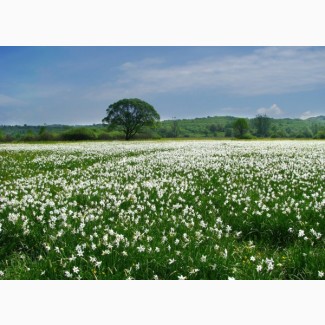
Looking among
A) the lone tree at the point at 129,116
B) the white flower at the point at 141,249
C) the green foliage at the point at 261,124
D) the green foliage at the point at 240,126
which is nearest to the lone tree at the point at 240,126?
the green foliage at the point at 240,126

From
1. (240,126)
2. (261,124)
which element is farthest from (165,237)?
(261,124)

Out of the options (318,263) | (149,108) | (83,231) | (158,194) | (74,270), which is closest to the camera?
(74,270)

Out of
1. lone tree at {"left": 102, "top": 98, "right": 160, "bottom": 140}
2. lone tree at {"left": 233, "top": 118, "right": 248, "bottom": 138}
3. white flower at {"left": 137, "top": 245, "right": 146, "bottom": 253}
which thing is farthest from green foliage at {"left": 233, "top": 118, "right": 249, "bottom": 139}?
white flower at {"left": 137, "top": 245, "right": 146, "bottom": 253}

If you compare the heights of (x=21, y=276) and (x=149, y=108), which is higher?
(x=149, y=108)

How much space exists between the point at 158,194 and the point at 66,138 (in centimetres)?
7220

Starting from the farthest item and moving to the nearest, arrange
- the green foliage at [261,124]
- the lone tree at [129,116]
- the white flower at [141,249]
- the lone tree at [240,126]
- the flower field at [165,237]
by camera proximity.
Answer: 1. the green foliage at [261,124]
2. the lone tree at [240,126]
3. the lone tree at [129,116]
4. the white flower at [141,249]
5. the flower field at [165,237]

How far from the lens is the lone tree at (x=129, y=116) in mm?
92625

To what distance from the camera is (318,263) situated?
15.2 ft

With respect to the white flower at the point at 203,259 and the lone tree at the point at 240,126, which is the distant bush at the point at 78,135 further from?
the lone tree at the point at 240,126

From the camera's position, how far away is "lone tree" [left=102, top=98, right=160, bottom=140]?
9262cm

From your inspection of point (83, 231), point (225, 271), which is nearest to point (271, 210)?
point (225, 271)

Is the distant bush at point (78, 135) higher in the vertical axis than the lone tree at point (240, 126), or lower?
lower

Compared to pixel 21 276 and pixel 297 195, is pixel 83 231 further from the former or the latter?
pixel 297 195

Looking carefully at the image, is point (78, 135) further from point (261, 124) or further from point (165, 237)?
point (261, 124)
